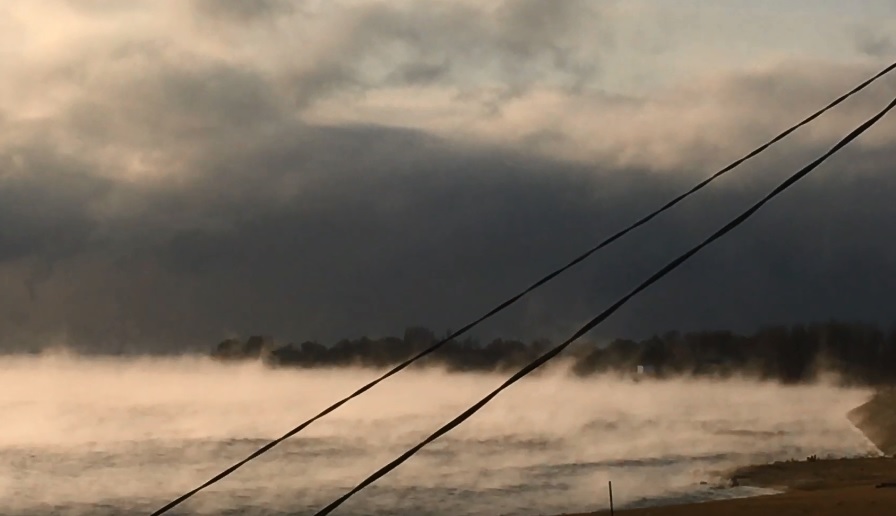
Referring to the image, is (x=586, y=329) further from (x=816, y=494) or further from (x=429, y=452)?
(x=429, y=452)

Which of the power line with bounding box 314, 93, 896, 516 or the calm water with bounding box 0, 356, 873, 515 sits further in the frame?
the calm water with bounding box 0, 356, 873, 515

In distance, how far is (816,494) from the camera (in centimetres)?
2548

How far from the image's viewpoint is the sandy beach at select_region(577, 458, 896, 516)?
2208 cm

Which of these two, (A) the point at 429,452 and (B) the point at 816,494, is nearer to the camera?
(B) the point at 816,494

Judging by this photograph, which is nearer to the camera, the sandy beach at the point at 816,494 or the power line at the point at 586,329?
the power line at the point at 586,329

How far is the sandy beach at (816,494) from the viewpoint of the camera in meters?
22.1

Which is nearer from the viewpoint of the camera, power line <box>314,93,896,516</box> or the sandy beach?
power line <box>314,93,896,516</box>

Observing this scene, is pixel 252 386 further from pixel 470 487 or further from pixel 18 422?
pixel 470 487

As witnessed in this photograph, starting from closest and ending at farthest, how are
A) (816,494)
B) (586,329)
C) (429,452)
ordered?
(586,329) → (816,494) → (429,452)

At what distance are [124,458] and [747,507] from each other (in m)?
45.5

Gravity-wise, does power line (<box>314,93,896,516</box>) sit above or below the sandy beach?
above

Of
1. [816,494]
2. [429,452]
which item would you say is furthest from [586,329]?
[429,452]

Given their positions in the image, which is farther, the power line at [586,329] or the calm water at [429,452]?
the calm water at [429,452]

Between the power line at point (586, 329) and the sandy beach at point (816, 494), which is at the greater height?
the power line at point (586, 329)
